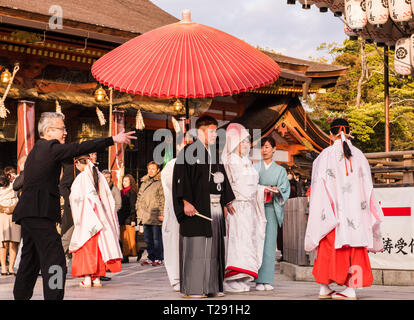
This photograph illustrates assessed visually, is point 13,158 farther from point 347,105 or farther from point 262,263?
point 347,105

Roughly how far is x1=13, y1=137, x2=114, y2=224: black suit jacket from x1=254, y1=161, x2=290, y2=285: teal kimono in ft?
10.2

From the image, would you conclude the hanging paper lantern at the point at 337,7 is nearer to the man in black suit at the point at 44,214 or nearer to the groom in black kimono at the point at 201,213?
the groom in black kimono at the point at 201,213

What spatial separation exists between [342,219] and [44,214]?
113 inches

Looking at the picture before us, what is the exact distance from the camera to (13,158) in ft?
40.9

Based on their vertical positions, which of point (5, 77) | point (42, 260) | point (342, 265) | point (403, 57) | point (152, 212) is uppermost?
point (403, 57)

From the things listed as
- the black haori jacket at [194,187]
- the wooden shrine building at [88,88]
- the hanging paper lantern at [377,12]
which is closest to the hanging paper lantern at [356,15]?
the hanging paper lantern at [377,12]

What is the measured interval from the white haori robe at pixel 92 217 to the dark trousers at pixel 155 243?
3098 millimetres

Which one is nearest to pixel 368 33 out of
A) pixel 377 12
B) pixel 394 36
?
pixel 394 36

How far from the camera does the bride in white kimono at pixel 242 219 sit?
7016mm

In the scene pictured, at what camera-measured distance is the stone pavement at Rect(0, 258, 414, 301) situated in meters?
6.37

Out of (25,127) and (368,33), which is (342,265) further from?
(368,33)

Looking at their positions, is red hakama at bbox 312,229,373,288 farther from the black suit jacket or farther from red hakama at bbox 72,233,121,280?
red hakama at bbox 72,233,121,280

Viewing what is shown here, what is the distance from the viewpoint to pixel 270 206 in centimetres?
758

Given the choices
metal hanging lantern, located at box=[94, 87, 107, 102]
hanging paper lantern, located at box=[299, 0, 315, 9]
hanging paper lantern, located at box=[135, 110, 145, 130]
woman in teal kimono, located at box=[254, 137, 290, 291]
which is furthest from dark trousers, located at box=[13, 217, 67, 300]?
hanging paper lantern, located at box=[299, 0, 315, 9]
